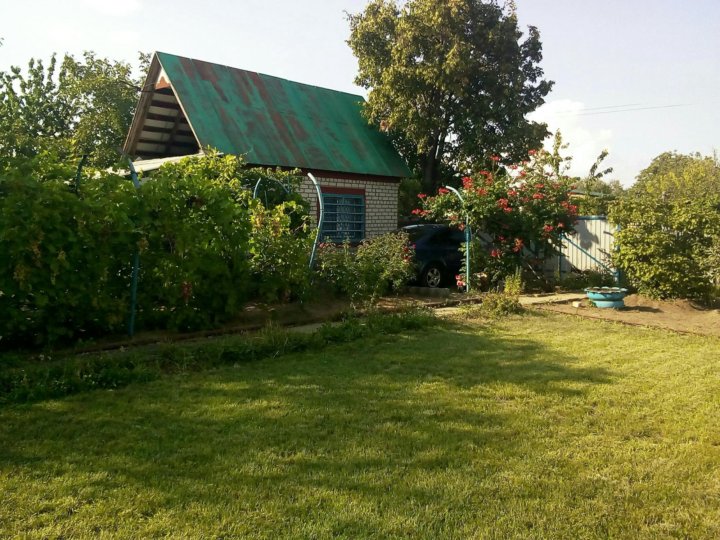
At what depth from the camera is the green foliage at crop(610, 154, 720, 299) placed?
10.6 m

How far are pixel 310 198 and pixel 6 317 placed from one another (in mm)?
10680

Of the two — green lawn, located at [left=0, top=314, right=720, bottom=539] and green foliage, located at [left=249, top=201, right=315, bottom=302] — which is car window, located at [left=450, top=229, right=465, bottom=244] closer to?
green foliage, located at [left=249, top=201, right=315, bottom=302]

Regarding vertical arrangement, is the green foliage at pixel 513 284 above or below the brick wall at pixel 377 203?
below

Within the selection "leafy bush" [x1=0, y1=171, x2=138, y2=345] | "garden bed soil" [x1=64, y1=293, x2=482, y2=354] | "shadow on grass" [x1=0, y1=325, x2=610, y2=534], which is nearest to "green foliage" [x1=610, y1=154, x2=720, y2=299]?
"garden bed soil" [x1=64, y1=293, x2=482, y2=354]

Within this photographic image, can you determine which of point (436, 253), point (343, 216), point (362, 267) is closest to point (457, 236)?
point (436, 253)

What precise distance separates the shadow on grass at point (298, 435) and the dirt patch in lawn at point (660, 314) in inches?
149

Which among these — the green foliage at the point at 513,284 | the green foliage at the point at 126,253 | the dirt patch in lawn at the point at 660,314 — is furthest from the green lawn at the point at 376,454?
→ the green foliage at the point at 513,284

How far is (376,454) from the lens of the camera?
3811 millimetres

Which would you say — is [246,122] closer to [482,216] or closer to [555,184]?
[482,216]

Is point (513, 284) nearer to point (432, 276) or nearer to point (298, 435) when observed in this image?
point (432, 276)

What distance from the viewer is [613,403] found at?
4949 mm

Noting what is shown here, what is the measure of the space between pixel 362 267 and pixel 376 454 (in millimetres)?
6126

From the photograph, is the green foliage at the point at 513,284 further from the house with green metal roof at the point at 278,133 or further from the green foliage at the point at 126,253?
the house with green metal roof at the point at 278,133

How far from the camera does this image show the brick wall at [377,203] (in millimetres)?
18000
